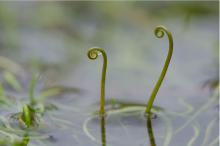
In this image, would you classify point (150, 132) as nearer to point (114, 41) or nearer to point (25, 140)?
point (25, 140)

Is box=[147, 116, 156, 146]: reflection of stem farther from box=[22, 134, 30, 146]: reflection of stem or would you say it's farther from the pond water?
box=[22, 134, 30, 146]: reflection of stem

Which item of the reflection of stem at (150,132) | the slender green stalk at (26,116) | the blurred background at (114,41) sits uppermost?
the blurred background at (114,41)

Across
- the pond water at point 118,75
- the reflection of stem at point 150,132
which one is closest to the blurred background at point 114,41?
the pond water at point 118,75

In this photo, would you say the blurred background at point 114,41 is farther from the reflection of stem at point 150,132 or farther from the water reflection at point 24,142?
the water reflection at point 24,142

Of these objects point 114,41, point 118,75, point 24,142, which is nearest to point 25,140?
point 24,142

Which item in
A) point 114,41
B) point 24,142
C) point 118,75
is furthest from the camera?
point 114,41

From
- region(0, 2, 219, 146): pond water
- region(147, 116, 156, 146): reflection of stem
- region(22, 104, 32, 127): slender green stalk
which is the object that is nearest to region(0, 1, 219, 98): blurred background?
region(0, 2, 219, 146): pond water

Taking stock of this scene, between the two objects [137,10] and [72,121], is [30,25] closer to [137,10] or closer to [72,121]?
[137,10]

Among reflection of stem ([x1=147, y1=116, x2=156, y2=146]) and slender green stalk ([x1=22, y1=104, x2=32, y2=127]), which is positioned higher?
slender green stalk ([x1=22, y1=104, x2=32, y2=127])

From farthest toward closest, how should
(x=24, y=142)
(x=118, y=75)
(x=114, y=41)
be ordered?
(x=114, y=41)
(x=118, y=75)
(x=24, y=142)
